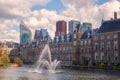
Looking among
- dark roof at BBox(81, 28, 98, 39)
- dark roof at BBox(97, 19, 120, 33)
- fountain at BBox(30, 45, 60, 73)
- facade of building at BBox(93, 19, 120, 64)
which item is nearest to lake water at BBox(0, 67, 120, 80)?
fountain at BBox(30, 45, 60, 73)

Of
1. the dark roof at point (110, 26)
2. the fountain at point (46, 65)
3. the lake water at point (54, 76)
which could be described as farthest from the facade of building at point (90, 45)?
the lake water at point (54, 76)

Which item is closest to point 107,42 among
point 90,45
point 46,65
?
point 90,45

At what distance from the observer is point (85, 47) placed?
108 metres

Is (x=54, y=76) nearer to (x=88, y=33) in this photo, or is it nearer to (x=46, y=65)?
(x=46, y=65)

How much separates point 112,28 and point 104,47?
24.3 feet

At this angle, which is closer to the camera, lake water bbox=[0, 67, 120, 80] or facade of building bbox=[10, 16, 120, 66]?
lake water bbox=[0, 67, 120, 80]

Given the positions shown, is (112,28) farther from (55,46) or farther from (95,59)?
(55,46)

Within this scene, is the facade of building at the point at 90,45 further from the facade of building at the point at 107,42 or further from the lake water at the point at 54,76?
the lake water at the point at 54,76

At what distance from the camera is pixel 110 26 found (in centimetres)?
9306

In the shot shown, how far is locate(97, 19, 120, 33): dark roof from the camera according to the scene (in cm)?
9054

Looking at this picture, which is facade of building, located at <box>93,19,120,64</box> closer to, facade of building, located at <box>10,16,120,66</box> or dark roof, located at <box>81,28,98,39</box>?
facade of building, located at <box>10,16,120,66</box>

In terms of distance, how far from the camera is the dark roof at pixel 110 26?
297 ft

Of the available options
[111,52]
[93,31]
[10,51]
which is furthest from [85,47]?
[10,51]

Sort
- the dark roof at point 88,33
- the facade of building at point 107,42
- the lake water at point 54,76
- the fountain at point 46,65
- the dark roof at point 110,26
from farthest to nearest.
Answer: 1. the dark roof at point 88,33
2. the facade of building at point 107,42
3. the dark roof at point 110,26
4. the fountain at point 46,65
5. the lake water at point 54,76
